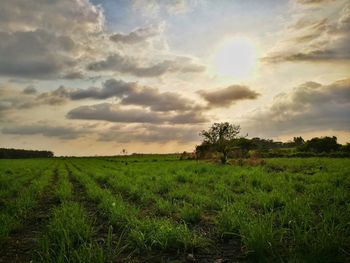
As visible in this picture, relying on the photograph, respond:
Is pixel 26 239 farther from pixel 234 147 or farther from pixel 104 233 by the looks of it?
pixel 234 147

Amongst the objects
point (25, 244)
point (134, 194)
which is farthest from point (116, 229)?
point (134, 194)

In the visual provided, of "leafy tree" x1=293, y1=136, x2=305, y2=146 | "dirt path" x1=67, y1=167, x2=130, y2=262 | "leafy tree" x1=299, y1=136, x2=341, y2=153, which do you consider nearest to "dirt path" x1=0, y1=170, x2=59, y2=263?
"dirt path" x1=67, y1=167, x2=130, y2=262

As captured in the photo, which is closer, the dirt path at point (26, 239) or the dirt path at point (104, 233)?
the dirt path at point (104, 233)

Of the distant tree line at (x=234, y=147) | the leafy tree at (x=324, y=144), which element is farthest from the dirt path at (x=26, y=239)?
the leafy tree at (x=324, y=144)

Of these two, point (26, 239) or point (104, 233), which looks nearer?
point (26, 239)

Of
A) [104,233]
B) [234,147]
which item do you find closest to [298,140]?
[234,147]

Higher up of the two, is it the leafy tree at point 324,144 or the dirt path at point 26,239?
the leafy tree at point 324,144

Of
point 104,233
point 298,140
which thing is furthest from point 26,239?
point 298,140

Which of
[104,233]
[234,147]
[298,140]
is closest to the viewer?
[104,233]

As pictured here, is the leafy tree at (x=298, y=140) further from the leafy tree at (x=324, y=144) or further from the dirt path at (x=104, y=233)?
the dirt path at (x=104, y=233)

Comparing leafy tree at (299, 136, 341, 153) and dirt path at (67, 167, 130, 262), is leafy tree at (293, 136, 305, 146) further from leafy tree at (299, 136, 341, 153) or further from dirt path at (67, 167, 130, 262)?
dirt path at (67, 167, 130, 262)

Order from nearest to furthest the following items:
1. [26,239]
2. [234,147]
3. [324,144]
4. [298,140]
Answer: [26,239], [234,147], [324,144], [298,140]

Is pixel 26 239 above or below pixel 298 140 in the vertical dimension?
below

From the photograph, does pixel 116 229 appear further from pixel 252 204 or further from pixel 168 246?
pixel 252 204
